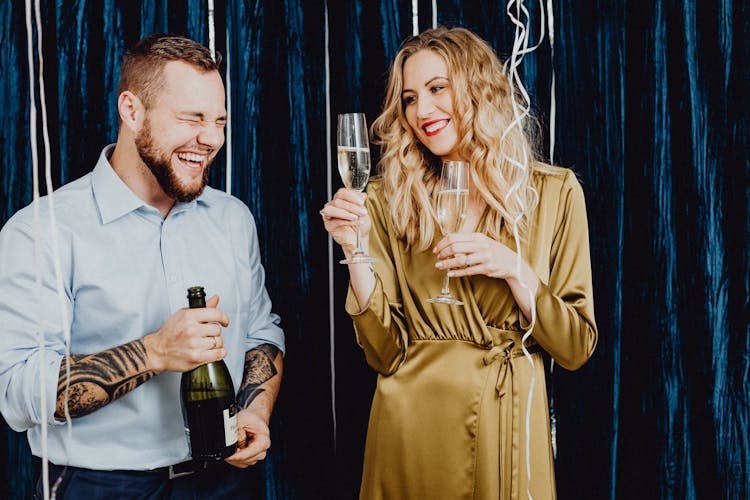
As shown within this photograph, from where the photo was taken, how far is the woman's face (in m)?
1.71

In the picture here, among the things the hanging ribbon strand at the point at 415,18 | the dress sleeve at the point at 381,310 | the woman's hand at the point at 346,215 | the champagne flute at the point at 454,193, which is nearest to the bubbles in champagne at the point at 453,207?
the champagne flute at the point at 454,193

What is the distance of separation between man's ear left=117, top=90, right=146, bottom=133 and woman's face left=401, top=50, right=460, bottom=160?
61 cm

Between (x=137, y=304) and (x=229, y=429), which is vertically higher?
(x=137, y=304)

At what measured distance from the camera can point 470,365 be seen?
5.41ft

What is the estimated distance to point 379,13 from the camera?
2.13m

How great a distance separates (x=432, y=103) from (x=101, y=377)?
0.93 m

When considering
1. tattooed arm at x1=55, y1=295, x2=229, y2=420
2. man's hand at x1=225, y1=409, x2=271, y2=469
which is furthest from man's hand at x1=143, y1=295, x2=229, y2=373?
man's hand at x1=225, y1=409, x2=271, y2=469

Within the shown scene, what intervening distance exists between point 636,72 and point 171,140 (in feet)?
4.16

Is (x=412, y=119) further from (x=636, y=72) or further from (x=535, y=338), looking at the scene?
(x=636, y=72)

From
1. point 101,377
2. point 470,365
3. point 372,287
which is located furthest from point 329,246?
point 101,377

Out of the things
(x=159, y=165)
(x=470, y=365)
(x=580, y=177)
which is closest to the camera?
(x=159, y=165)

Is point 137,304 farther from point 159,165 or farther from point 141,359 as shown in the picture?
point 159,165

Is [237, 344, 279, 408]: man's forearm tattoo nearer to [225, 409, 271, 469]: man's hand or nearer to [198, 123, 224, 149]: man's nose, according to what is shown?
[225, 409, 271, 469]: man's hand

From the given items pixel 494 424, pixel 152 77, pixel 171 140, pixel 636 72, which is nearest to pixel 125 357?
pixel 171 140
